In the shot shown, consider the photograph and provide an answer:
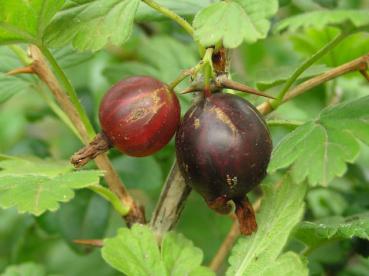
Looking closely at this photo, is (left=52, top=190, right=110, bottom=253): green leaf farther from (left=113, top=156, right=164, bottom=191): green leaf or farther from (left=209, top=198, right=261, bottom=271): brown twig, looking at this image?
(left=209, top=198, right=261, bottom=271): brown twig

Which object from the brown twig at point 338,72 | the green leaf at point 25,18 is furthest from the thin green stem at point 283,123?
the green leaf at point 25,18

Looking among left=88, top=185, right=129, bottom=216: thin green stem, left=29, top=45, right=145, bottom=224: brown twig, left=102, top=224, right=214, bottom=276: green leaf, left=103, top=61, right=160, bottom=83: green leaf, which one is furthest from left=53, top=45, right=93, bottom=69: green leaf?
left=102, top=224, right=214, bottom=276: green leaf

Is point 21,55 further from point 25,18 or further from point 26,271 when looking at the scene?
point 26,271

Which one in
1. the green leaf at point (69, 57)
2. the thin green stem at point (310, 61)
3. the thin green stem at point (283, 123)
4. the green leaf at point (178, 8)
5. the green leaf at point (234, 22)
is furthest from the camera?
the green leaf at point (69, 57)

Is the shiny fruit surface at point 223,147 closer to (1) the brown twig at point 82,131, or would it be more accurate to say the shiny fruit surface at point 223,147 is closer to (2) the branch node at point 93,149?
(2) the branch node at point 93,149

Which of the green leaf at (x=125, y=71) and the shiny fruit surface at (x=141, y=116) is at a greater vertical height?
the shiny fruit surface at (x=141, y=116)

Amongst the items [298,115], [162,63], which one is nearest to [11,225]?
[162,63]

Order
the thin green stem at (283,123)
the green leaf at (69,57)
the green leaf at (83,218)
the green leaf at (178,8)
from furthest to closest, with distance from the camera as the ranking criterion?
the green leaf at (83,218), the green leaf at (69,57), the green leaf at (178,8), the thin green stem at (283,123)
